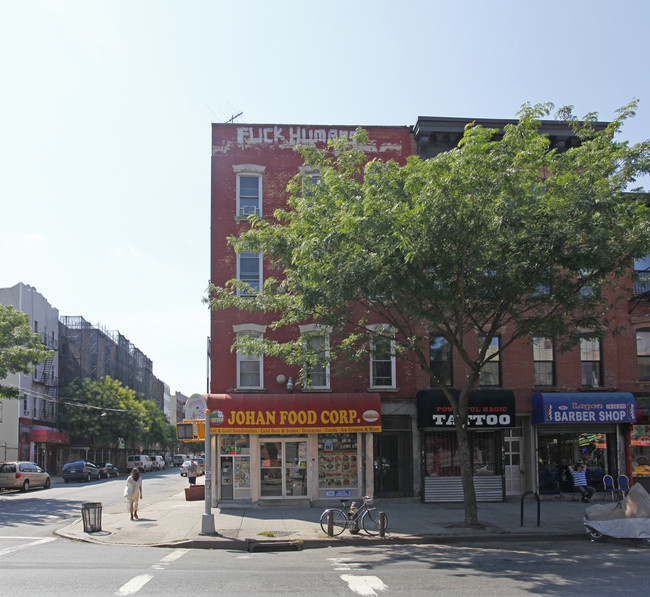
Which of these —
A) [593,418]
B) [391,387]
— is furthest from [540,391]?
[391,387]

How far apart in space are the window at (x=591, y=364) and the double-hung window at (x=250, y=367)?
11.3 m

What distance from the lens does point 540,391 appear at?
23641mm

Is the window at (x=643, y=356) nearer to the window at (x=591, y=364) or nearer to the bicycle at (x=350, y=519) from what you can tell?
the window at (x=591, y=364)

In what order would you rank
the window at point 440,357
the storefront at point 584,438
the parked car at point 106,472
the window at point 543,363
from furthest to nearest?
the parked car at point 106,472 < the window at point 543,363 < the window at point 440,357 < the storefront at point 584,438

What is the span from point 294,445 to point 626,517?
1113cm

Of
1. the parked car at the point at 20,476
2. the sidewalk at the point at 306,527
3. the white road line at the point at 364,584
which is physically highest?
the white road line at the point at 364,584

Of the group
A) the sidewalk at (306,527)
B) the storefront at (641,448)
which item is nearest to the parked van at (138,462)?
the sidewalk at (306,527)

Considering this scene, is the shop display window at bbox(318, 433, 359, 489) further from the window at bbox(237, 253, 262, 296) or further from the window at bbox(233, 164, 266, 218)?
the window at bbox(233, 164, 266, 218)

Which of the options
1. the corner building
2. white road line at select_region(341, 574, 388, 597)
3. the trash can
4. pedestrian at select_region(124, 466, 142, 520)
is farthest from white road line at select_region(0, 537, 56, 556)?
white road line at select_region(341, 574, 388, 597)

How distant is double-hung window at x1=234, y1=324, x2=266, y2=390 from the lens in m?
23.3

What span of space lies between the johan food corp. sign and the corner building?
0.11ft

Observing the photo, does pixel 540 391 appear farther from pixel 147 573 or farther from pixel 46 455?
pixel 46 455

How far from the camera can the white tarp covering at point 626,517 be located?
47.5ft

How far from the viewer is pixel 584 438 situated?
23781mm
